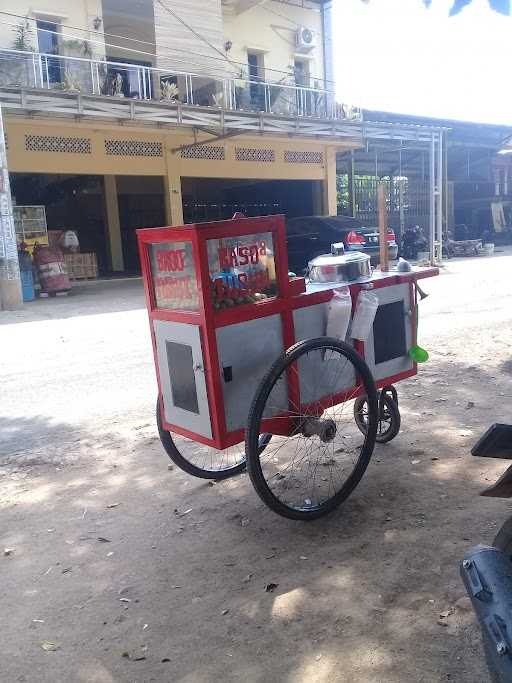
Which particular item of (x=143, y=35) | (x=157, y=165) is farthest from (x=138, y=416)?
(x=143, y=35)

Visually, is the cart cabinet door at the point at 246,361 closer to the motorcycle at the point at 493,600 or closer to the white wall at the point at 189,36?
the motorcycle at the point at 493,600

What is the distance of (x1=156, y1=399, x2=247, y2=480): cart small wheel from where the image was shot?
11.7 feet

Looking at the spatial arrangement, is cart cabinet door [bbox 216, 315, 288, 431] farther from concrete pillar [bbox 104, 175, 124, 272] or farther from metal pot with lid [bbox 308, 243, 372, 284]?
concrete pillar [bbox 104, 175, 124, 272]

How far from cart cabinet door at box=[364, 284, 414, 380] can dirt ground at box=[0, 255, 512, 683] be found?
60 cm

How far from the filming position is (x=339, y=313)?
330 centimetres

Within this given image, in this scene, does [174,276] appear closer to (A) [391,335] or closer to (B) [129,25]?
(A) [391,335]

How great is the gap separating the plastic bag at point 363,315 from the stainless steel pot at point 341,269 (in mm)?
172

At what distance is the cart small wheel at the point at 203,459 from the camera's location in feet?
11.7

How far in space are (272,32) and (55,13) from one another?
7.67 m

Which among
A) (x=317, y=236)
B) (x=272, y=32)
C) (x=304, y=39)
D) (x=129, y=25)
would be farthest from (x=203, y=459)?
(x=304, y=39)

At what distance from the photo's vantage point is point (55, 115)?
15203mm

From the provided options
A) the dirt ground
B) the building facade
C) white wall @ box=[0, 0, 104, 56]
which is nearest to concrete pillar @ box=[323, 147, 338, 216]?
the building facade

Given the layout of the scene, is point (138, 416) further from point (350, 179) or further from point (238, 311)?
point (350, 179)

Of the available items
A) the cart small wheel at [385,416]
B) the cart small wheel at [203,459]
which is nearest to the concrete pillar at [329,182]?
the cart small wheel at [385,416]
